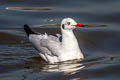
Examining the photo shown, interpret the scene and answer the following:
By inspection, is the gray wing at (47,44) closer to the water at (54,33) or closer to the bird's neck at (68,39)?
the bird's neck at (68,39)

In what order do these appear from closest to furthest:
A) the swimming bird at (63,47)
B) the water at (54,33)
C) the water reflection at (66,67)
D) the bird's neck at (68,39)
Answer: the water at (54,33) → the water reflection at (66,67) → the swimming bird at (63,47) → the bird's neck at (68,39)

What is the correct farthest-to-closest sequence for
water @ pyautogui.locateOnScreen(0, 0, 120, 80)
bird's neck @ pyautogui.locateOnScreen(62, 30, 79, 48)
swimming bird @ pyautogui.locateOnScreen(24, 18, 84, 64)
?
1. bird's neck @ pyautogui.locateOnScreen(62, 30, 79, 48)
2. swimming bird @ pyautogui.locateOnScreen(24, 18, 84, 64)
3. water @ pyautogui.locateOnScreen(0, 0, 120, 80)

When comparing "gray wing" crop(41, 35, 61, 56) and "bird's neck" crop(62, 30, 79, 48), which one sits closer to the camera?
"gray wing" crop(41, 35, 61, 56)

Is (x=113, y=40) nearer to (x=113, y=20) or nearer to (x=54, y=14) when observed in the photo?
(x=113, y=20)

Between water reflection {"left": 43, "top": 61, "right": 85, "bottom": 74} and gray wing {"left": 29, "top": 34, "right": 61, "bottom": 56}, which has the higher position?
gray wing {"left": 29, "top": 34, "right": 61, "bottom": 56}

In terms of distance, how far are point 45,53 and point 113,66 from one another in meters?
1.83

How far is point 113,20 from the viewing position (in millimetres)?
18453

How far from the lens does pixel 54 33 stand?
17.3 meters

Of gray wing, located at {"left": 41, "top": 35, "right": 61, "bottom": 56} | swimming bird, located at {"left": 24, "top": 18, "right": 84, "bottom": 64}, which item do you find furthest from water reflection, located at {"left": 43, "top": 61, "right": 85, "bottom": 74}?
gray wing, located at {"left": 41, "top": 35, "right": 61, "bottom": 56}

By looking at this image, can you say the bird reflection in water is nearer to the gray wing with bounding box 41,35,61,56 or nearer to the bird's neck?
the gray wing with bounding box 41,35,61,56

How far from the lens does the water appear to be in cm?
1344

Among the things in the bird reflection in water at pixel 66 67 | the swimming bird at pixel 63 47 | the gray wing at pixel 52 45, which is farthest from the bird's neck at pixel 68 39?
the bird reflection in water at pixel 66 67

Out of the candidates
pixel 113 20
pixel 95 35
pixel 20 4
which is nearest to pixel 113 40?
pixel 95 35

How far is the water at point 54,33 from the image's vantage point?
1344 cm
